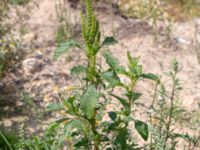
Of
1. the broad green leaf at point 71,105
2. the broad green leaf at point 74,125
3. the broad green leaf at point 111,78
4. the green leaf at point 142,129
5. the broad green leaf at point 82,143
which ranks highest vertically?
the broad green leaf at point 111,78

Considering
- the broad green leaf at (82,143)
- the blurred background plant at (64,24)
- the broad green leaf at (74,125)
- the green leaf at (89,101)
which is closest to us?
the green leaf at (89,101)

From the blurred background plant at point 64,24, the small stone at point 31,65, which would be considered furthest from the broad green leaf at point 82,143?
the blurred background plant at point 64,24

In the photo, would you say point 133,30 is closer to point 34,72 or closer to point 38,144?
point 34,72

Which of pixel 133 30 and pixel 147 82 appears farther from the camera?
pixel 133 30

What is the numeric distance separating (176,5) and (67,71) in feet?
7.18

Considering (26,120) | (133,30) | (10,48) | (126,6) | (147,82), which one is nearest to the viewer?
(26,120)

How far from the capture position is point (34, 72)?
4.21 meters

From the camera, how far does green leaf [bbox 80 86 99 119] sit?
197 cm

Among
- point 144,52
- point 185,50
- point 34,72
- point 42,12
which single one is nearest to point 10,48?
point 34,72

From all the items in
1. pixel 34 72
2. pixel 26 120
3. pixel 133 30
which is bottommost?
pixel 26 120

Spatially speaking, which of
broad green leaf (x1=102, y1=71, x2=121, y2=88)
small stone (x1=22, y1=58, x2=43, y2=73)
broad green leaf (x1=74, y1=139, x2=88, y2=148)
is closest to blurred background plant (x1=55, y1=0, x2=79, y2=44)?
small stone (x1=22, y1=58, x2=43, y2=73)

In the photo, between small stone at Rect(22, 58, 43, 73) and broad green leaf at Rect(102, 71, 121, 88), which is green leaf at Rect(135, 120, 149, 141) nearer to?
broad green leaf at Rect(102, 71, 121, 88)

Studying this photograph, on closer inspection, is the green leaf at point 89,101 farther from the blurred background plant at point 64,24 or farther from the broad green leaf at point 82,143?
the blurred background plant at point 64,24

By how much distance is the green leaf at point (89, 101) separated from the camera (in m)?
1.97
